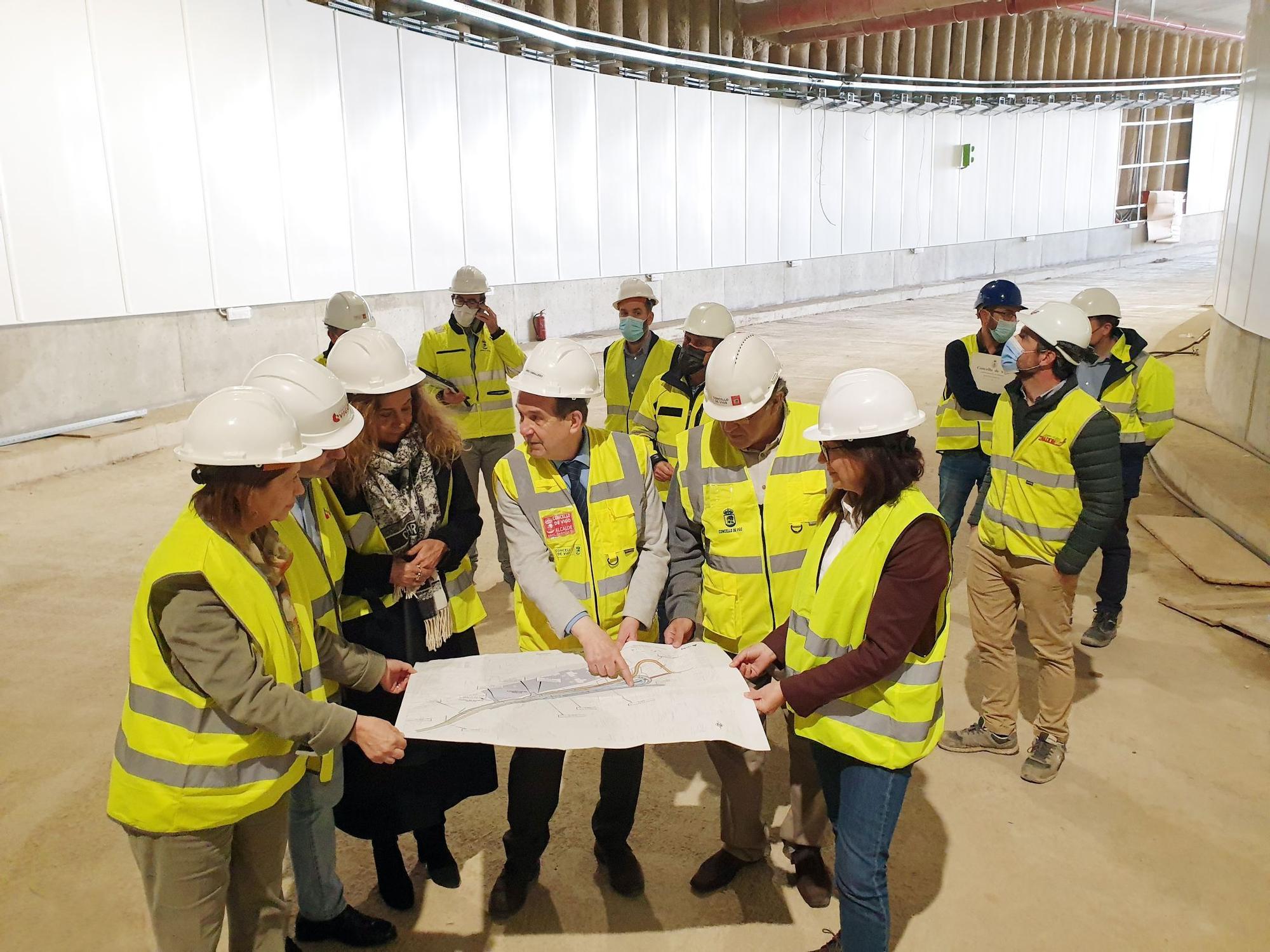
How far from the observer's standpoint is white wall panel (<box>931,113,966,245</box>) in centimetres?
2231

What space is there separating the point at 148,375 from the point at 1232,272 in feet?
36.1

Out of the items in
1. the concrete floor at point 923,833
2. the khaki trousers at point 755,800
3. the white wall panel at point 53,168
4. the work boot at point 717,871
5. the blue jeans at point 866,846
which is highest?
the white wall panel at point 53,168

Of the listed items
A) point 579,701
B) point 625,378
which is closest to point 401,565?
point 579,701

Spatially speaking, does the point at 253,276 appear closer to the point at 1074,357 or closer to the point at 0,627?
the point at 0,627

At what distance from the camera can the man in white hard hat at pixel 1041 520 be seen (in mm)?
3613

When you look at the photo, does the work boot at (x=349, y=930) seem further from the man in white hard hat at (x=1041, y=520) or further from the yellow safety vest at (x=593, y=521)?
the man in white hard hat at (x=1041, y=520)

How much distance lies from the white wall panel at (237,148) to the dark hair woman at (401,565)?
8.32 m

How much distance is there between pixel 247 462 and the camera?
6.76 feet

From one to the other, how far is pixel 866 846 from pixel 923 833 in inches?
51.7

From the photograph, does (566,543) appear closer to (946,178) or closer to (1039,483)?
(1039,483)

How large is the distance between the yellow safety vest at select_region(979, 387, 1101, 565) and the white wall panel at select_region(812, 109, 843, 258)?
678 inches

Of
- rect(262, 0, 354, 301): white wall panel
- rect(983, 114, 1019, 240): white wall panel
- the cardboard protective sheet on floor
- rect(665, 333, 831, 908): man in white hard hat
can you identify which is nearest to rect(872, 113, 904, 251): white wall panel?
rect(983, 114, 1019, 240): white wall panel

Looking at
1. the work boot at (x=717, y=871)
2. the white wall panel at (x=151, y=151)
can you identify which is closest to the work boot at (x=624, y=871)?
the work boot at (x=717, y=871)

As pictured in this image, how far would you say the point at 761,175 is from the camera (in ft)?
61.3
